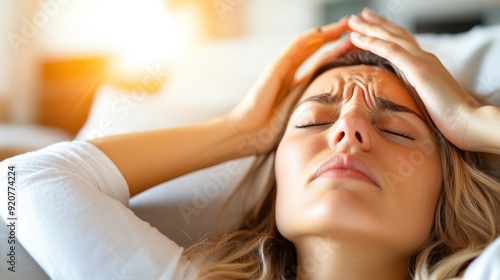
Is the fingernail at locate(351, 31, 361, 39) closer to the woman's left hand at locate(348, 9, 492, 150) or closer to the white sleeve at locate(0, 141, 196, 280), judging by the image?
the woman's left hand at locate(348, 9, 492, 150)

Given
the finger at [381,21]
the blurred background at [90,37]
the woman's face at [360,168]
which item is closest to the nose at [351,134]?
the woman's face at [360,168]

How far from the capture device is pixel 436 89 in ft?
3.33

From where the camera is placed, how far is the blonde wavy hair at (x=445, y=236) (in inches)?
37.7

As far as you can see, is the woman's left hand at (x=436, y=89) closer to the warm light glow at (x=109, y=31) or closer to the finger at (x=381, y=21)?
the finger at (x=381, y=21)

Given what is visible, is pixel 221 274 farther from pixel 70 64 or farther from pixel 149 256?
pixel 70 64

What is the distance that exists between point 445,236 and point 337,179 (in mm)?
264

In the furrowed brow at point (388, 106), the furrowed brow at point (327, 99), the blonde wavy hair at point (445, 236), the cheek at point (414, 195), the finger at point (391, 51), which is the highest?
the finger at point (391, 51)

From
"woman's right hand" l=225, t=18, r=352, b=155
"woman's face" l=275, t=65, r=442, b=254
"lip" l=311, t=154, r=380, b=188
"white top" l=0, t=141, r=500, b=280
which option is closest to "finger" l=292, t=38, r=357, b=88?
"woman's right hand" l=225, t=18, r=352, b=155

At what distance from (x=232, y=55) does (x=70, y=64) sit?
109cm

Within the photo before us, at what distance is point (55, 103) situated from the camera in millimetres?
2477

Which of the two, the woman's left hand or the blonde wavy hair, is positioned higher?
the woman's left hand

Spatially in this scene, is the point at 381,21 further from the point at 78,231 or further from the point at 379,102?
the point at 78,231

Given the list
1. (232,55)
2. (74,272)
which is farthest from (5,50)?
(74,272)

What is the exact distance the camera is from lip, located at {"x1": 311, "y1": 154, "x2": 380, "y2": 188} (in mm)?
877
